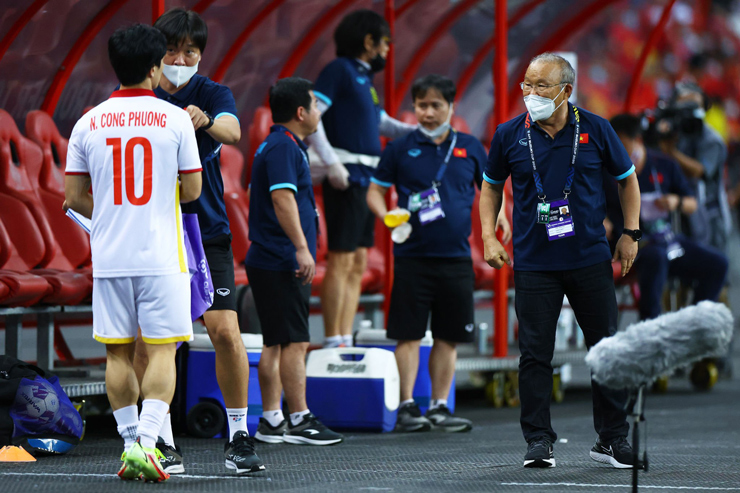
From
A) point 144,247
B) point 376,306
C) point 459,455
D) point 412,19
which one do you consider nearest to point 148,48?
point 144,247

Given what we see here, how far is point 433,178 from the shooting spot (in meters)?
6.26

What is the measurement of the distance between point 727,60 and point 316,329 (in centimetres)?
1366

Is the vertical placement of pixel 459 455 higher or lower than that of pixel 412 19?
lower

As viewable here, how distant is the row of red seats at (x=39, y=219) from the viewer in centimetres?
609

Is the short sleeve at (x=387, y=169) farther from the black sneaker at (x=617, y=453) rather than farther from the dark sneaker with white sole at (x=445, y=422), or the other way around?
the black sneaker at (x=617, y=453)

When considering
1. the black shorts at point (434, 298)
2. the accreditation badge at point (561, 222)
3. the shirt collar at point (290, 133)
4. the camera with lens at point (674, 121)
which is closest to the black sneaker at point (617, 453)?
the accreditation badge at point (561, 222)

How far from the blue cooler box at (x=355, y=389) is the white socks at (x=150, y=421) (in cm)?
213

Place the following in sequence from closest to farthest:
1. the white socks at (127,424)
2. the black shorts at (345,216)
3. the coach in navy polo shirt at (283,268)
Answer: the white socks at (127,424) → the coach in navy polo shirt at (283,268) → the black shorts at (345,216)

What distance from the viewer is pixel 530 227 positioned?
475cm

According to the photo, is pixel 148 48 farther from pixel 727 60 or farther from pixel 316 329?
pixel 727 60

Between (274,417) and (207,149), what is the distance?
1650 millimetres

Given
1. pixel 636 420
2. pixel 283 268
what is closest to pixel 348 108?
pixel 283 268

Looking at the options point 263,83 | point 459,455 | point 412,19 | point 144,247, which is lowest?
point 459,455

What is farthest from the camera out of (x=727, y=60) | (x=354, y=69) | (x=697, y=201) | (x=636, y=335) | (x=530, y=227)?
(x=727, y=60)
